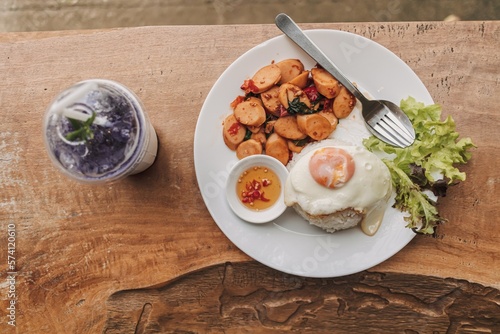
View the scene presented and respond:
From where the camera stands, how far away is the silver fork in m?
2.07

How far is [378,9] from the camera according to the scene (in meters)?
2.85

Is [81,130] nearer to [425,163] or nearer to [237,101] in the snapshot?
[237,101]

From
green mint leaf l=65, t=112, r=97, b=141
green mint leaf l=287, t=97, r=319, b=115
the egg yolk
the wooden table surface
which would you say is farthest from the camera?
the wooden table surface

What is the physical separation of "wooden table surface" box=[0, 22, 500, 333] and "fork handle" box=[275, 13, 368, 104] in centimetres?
14

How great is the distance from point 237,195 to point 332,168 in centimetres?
44

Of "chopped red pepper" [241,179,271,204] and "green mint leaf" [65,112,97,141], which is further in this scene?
"chopped red pepper" [241,179,271,204]

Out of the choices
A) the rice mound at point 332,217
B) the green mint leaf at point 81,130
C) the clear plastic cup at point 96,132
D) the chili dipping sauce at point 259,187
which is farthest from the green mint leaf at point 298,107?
the green mint leaf at point 81,130

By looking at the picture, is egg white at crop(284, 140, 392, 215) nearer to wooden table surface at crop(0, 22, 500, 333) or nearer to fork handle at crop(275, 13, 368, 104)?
fork handle at crop(275, 13, 368, 104)

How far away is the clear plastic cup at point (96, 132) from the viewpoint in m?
1.74

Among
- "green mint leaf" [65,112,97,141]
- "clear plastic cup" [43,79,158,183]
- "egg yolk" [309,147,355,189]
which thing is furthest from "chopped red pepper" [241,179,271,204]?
"green mint leaf" [65,112,97,141]

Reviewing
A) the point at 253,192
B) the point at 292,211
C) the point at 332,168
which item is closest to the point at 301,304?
the point at 292,211

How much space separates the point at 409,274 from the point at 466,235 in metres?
0.32

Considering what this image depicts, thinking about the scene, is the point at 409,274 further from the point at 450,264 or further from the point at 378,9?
the point at 378,9

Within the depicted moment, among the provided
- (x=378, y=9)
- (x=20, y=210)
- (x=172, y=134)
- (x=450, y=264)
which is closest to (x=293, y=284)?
(x=450, y=264)
